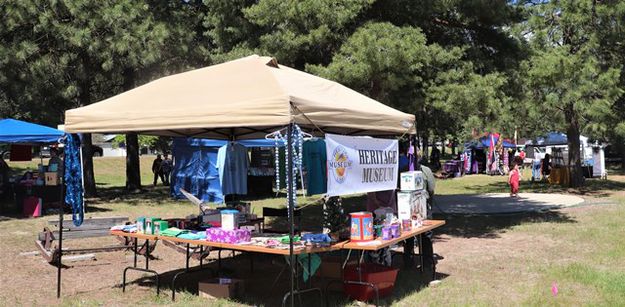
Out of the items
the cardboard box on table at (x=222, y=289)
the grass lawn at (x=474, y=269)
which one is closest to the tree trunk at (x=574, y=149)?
the grass lawn at (x=474, y=269)

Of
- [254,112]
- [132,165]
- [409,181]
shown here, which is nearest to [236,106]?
[254,112]

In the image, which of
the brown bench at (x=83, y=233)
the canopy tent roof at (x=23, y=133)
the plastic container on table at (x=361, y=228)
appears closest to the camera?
the plastic container on table at (x=361, y=228)

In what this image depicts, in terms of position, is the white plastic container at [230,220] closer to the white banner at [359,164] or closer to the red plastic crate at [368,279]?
the white banner at [359,164]

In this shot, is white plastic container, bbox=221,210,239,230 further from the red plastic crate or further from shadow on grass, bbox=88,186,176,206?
shadow on grass, bbox=88,186,176,206

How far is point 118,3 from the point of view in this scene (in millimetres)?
16875

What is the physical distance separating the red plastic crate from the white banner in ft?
3.11

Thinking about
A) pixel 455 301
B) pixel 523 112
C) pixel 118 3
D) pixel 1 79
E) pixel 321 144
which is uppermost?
pixel 118 3

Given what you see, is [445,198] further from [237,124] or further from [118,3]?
[237,124]

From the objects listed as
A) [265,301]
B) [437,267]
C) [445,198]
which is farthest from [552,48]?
[265,301]

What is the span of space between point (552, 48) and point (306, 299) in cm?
1423

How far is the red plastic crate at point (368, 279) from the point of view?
6277 millimetres

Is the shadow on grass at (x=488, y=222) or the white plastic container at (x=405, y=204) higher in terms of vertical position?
the white plastic container at (x=405, y=204)

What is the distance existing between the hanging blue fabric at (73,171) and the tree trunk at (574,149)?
16.8m

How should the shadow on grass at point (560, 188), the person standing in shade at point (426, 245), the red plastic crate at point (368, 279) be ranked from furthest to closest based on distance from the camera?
the shadow on grass at point (560, 188), the person standing in shade at point (426, 245), the red plastic crate at point (368, 279)
